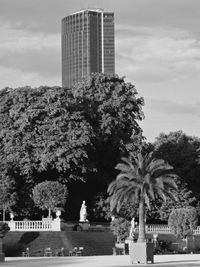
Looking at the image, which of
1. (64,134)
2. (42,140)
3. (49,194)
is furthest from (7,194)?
(64,134)

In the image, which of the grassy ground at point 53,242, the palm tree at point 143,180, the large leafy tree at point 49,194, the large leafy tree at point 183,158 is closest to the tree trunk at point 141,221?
the palm tree at point 143,180

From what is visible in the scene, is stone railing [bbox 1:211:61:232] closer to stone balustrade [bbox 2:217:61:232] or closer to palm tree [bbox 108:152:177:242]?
stone balustrade [bbox 2:217:61:232]

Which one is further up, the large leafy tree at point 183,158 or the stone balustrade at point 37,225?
the large leafy tree at point 183,158

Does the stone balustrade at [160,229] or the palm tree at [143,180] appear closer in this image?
the palm tree at [143,180]

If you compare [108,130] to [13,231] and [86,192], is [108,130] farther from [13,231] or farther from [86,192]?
[13,231]

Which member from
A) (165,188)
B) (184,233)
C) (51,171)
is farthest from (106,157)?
(165,188)

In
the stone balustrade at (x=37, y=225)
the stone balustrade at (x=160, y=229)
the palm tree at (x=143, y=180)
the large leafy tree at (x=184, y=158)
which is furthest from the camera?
the large leafy tree at (x=184, y=158)

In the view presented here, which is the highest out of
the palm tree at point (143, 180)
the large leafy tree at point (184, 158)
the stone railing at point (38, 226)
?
the large leafy tree at point (184, 158)

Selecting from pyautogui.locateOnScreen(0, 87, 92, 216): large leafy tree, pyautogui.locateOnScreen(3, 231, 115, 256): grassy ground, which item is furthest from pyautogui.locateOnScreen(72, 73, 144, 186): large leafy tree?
pyautogui.locateOnScreen(3, 231, 115, 256): grassy ground

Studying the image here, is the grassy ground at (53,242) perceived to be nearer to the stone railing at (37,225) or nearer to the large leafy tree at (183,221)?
the stone railing at (37,225)

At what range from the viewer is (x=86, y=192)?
81.0 meters

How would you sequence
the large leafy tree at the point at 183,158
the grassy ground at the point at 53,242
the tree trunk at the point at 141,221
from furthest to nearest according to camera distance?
the large leafy tree at the point at 183,158 < the grassy ground at the point at 53,242 < the tree trunk at the point at 141,221

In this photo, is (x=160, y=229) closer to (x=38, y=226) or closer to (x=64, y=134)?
(x=64, y=134)

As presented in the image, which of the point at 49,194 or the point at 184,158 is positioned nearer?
the point at 49,194
